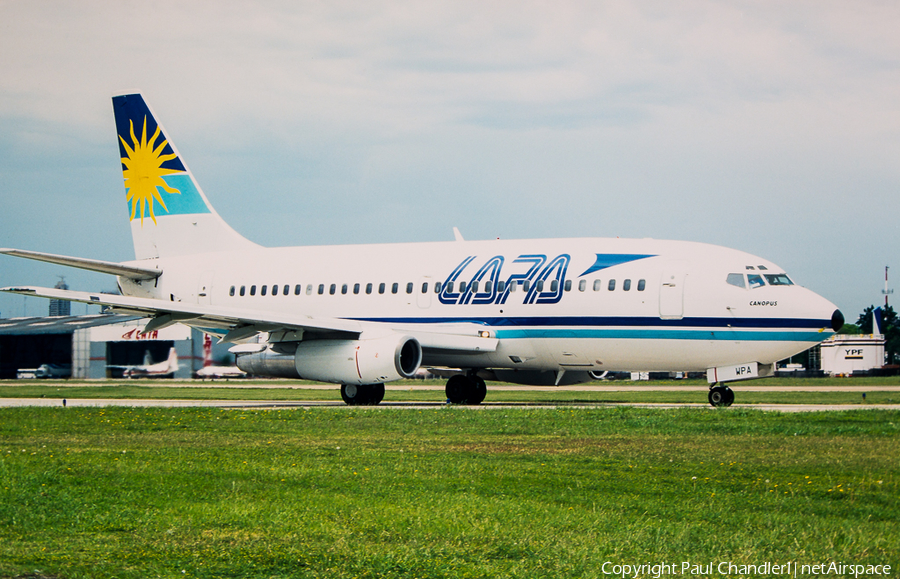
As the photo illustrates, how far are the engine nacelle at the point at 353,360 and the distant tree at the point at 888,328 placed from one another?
94609 mm

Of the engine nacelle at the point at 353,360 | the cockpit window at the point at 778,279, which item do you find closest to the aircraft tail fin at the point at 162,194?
the engine nacelle at the point at 353,360

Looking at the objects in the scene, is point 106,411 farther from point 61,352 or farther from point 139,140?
point 61,352

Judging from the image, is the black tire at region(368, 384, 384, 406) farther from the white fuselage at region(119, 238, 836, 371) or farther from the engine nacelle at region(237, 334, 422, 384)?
the white fuselage at region(119, 238, 836, 371)

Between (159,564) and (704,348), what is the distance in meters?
18.5

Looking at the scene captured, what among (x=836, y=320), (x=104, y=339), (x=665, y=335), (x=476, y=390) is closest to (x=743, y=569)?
(x=836, y=320)

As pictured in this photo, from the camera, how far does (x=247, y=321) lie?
86.4ft

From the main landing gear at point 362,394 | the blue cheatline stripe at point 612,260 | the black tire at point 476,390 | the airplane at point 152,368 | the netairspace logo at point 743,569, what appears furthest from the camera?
the airplane at point 152,368

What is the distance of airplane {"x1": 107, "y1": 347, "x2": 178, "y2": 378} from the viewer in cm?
7662

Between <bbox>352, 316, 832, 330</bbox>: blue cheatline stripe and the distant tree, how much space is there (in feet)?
305

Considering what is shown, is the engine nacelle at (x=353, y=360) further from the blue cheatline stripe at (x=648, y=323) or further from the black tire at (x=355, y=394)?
the blue cheatline stripe at (x=648, y=323)

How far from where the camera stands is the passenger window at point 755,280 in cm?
2380

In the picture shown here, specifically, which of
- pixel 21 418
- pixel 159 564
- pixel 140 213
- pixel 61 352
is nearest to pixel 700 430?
pixel 159 564

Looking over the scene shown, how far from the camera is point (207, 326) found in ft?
99.3

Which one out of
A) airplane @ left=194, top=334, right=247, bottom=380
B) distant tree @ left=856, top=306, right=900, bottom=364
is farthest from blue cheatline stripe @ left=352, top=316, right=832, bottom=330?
distant tree @ left=856, top=306, right=900, bottom=364
